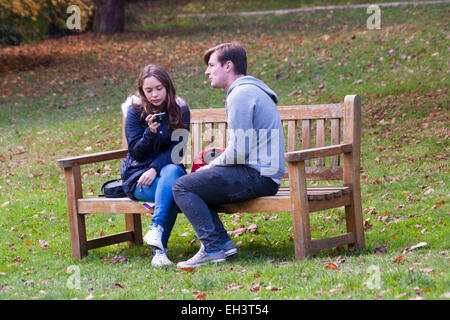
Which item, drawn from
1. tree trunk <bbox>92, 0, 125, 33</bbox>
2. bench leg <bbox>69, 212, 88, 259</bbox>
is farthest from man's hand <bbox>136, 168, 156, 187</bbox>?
tree trunk <bbox>92, 0, 125, 33</bbox>

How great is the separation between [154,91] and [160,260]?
1306mm

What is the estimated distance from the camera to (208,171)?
16.2 feet

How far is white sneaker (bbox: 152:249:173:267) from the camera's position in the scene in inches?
199

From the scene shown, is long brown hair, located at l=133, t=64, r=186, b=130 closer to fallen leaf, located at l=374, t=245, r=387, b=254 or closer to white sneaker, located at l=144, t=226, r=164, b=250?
white sneaker, located at l=144, t=226, r=164, b=250

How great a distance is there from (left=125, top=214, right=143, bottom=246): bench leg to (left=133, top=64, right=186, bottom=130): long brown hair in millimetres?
1160

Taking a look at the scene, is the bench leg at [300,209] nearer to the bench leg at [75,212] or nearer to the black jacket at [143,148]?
the black jacket at [143,148]

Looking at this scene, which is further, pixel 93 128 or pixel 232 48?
pixel 93 128

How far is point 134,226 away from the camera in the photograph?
619 centimetres

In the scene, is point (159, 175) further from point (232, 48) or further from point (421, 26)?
point (421, 26)

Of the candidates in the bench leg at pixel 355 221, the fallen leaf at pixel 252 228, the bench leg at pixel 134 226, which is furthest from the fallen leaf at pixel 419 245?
the bench leg at pixel 134 226

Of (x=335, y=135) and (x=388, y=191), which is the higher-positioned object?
(x=335, y=135)

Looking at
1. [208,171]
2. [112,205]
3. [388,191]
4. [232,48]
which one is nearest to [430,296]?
[208,171]

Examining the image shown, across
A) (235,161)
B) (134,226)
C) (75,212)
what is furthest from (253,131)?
(134,226)

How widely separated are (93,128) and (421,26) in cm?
722
